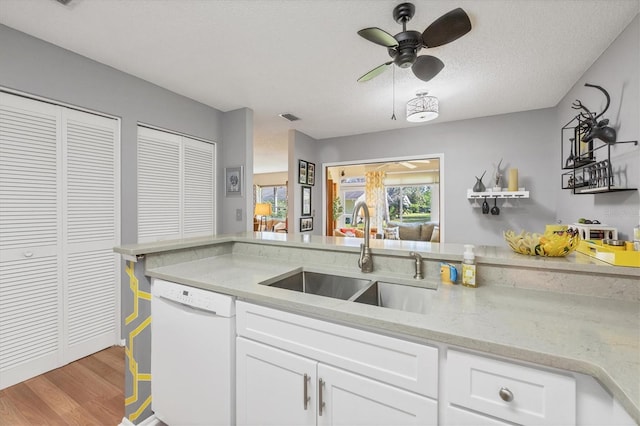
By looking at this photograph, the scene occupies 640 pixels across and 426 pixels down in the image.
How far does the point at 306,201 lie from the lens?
183 inches

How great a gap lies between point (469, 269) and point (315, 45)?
6.30 ft

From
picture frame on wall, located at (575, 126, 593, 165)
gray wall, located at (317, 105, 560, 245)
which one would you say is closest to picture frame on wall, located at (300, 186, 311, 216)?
gray wall, located at (317, 105, 560, 245)

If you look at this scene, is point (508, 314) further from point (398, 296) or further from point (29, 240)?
point (29, 240)

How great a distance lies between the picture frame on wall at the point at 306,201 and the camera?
179 inches

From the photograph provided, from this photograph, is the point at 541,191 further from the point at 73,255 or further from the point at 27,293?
the point at 27,293

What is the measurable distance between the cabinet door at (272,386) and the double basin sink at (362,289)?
0.33 m

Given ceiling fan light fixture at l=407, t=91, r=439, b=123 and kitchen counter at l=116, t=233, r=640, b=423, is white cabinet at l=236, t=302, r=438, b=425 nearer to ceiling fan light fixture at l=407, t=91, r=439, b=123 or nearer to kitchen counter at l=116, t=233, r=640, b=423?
kitchen counter at l=116, t=233, r=640, b=423

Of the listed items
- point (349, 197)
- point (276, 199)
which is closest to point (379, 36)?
point (349, 197)

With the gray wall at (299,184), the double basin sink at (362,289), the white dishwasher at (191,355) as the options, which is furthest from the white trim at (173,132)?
the double basin sink at (362,289)

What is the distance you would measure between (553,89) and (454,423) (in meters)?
3.52

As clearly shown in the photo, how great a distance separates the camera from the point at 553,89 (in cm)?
289

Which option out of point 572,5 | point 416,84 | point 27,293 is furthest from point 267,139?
point 572,5

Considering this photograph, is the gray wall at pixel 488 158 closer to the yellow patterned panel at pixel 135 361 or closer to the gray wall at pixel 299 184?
the gray wall at pixel 299 184

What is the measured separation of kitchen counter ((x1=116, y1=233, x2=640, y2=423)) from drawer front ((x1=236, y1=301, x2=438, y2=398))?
4cm
